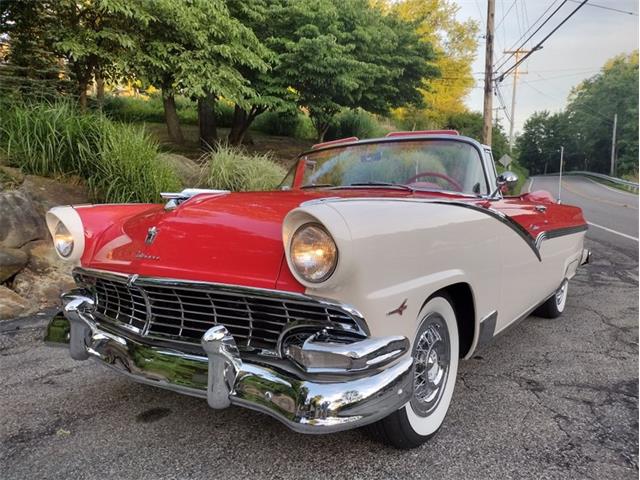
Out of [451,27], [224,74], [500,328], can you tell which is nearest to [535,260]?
[500,328]

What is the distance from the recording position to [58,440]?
219 cm

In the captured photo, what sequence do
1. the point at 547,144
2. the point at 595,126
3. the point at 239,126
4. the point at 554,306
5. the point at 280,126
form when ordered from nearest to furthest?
the point at 554,306 → the point at 239,126 → the point at 280,126 → the point at 595,126 → the point at 547,144

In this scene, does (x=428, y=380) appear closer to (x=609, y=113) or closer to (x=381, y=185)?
(x=381, y=185)

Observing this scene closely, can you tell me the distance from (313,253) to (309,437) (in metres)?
0.96

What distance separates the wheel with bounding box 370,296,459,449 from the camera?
202 cm

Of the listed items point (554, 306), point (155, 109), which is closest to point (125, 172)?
point (554, 306)

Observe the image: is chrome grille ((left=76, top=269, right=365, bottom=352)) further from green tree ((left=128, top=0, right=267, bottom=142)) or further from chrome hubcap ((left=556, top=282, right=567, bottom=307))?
green tree ((left=128, top=0, right=267, bottom=142))

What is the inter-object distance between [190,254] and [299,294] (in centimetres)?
56

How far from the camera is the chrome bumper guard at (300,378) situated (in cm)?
164

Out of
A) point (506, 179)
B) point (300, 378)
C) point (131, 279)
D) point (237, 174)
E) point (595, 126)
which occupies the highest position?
point (595, 126)

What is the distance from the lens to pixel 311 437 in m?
2.19

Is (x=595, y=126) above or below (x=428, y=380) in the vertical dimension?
above

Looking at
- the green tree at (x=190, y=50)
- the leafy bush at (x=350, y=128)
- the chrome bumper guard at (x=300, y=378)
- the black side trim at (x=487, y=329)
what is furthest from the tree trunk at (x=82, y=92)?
the leafy bush at (x=350, y=128)

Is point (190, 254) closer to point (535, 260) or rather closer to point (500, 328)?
point (500, 328)
